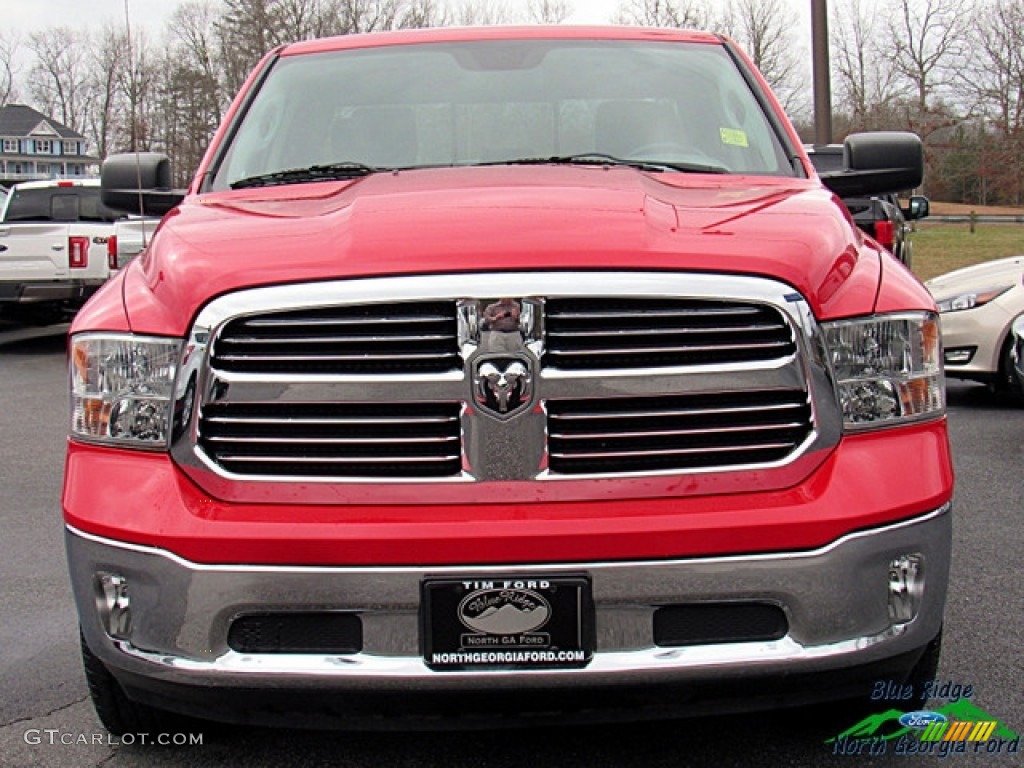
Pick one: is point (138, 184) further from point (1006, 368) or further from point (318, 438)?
point (1006, 368)

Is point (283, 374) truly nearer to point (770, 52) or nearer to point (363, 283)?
point (363, 283)

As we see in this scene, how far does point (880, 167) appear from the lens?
12.6ft

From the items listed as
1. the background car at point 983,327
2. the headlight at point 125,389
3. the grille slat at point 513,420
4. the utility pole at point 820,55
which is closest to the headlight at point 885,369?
the grille slat at point 513,420

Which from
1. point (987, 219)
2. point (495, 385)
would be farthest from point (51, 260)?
point (987, 219)

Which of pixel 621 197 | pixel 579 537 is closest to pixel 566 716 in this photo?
pixel 579 537

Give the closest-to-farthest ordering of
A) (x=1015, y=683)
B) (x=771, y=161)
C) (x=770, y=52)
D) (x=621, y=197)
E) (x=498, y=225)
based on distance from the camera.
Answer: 1. (x=498, y=225)
2. (x=621, y=197)
3. (x=1015, y=683)
4. (x=771, y=161)
5. (x=770, y=52)

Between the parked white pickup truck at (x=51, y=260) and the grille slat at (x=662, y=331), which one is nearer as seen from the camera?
the grille slat at (x=662, y=331)

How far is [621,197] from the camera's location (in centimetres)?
277

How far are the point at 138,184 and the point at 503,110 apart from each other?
128 cm

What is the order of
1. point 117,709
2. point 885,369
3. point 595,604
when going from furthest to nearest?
1. point 117,709
2. point 885,369
3. point 595,604

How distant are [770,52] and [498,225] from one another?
52977mm

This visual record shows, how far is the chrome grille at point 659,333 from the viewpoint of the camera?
2.34 m

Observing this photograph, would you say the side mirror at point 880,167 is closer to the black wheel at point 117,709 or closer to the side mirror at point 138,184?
the side mirror at point 138,184

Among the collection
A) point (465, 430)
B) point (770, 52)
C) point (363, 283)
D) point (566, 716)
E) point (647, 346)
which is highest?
point (770, 52)
